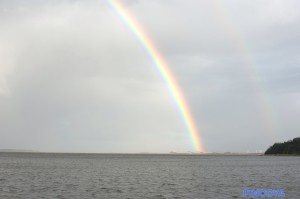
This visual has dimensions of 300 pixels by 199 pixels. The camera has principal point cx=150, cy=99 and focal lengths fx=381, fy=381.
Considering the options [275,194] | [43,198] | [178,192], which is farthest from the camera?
[178,192]

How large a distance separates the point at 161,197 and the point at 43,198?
14.6m

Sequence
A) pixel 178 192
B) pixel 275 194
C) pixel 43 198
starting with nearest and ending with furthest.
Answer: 1. pixel 43 198
2. pixel 275 194
3. pixel 178 192

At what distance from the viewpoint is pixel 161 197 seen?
48.4 meters

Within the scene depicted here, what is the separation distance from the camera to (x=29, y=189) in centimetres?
5638

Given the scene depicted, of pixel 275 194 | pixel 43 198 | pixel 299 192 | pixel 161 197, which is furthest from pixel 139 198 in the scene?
pixel 299 192

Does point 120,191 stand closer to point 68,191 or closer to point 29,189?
point 68,191

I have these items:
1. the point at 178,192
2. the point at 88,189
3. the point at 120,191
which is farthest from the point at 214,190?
the point at 88,189

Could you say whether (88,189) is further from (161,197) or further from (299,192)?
(299,192)

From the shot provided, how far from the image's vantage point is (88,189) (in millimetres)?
56875

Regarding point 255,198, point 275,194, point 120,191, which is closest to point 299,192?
point 275,194

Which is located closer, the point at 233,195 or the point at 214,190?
the point at 233,195

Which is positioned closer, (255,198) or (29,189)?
(255,198)

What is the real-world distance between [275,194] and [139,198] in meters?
18.2

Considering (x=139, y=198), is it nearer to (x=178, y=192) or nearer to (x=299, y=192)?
(x=178, y=192)
